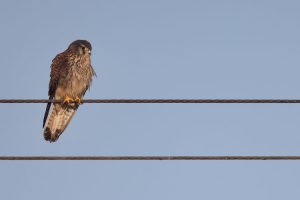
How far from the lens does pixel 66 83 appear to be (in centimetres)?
1075

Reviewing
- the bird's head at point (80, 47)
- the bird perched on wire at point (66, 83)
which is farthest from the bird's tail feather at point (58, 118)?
the bird's head at point (80, 47)

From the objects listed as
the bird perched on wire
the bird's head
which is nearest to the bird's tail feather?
the bird perched on wire

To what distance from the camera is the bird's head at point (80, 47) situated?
11.2 metres

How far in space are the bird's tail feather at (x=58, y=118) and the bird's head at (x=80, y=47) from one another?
1.06 metres

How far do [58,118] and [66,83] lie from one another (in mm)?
610

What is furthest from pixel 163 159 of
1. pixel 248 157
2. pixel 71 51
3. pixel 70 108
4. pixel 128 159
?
pixel 71 51

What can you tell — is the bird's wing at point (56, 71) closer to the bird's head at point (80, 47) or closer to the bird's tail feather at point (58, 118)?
the bird's tail feather at point (58, 118)

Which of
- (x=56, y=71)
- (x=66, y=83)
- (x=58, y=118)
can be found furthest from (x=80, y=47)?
(x=58, y=118)

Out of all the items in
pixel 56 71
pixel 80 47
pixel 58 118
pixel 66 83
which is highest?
pixel 80 47

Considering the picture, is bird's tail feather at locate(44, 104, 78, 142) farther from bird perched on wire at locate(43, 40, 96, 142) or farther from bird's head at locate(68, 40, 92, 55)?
bird's head at locate(68, 40, 92, 55)

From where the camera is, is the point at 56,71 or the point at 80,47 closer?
the point at 56,71

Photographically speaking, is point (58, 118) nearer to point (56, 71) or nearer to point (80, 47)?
point (56, 71)

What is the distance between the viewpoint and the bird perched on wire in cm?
1066

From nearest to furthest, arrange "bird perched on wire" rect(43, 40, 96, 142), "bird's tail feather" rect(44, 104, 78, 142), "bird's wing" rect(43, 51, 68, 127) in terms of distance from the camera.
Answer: "bird's tail feather" rect(44, 104, 78, 142) → "bird perched on wire" rect(43, 40, 96, 142) → "bird's wing" rect(43, 51, 68, 127)
